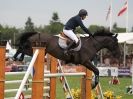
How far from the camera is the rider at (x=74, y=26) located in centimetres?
1220

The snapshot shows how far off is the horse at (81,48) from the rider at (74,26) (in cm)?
26

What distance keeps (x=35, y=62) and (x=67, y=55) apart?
5436 mm

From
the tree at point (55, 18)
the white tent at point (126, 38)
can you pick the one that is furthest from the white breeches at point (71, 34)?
the tree at point (55, 18)

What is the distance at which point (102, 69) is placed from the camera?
1238 inches

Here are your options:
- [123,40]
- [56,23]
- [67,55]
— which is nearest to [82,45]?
[67,55]

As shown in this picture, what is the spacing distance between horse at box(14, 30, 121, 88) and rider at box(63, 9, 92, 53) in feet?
0.86

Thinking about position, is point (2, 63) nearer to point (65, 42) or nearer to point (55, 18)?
point (65, 42)

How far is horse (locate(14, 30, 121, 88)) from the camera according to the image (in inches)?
494

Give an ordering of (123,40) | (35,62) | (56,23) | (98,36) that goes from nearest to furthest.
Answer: (35,62)
(98,36)
(123,40)
(56,23)

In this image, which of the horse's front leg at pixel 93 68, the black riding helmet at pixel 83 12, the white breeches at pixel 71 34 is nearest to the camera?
the horse's front leg at pixel 93 68

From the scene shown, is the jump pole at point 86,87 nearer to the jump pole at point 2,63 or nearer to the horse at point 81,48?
the horse at point 81,48

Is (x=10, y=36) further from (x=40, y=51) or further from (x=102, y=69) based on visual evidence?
(x=40, y=51)

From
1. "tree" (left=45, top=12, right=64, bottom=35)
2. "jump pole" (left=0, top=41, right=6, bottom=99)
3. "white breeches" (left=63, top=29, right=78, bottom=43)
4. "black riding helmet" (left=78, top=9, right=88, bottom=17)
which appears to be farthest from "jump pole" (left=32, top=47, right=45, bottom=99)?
"tree" (left=45, top=12, right=64, bottom=35)

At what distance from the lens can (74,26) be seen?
12.6m
